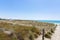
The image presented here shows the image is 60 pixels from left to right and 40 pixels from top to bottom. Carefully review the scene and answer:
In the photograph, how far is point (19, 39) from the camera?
43.2ft

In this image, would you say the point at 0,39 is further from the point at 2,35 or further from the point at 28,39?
the point at 28,39

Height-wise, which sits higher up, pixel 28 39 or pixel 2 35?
pixel 2 35

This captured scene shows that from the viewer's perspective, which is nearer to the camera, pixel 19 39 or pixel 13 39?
pixel 13 39

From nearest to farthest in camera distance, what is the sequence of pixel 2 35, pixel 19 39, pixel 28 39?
pixel 2 35 < pixel 19 39 < pixel 28 39

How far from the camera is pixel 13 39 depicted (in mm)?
11281

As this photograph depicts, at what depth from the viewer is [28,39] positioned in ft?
47.2

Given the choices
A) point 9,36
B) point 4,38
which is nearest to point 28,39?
point 9,36

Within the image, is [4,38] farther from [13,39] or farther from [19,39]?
[19,39]

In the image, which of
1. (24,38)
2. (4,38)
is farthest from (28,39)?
(4,38)

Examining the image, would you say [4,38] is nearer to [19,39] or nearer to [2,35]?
[2,35]

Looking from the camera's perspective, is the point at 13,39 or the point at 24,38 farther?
the point at 24,38

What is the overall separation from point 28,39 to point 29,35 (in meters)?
0.98

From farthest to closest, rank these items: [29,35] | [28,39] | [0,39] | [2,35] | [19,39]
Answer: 1. [29,35]
2. [28,39]
3. [19,39]
4. [2,35]
5. [0,39]

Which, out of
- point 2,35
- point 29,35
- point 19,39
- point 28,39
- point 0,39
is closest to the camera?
point 0,39
